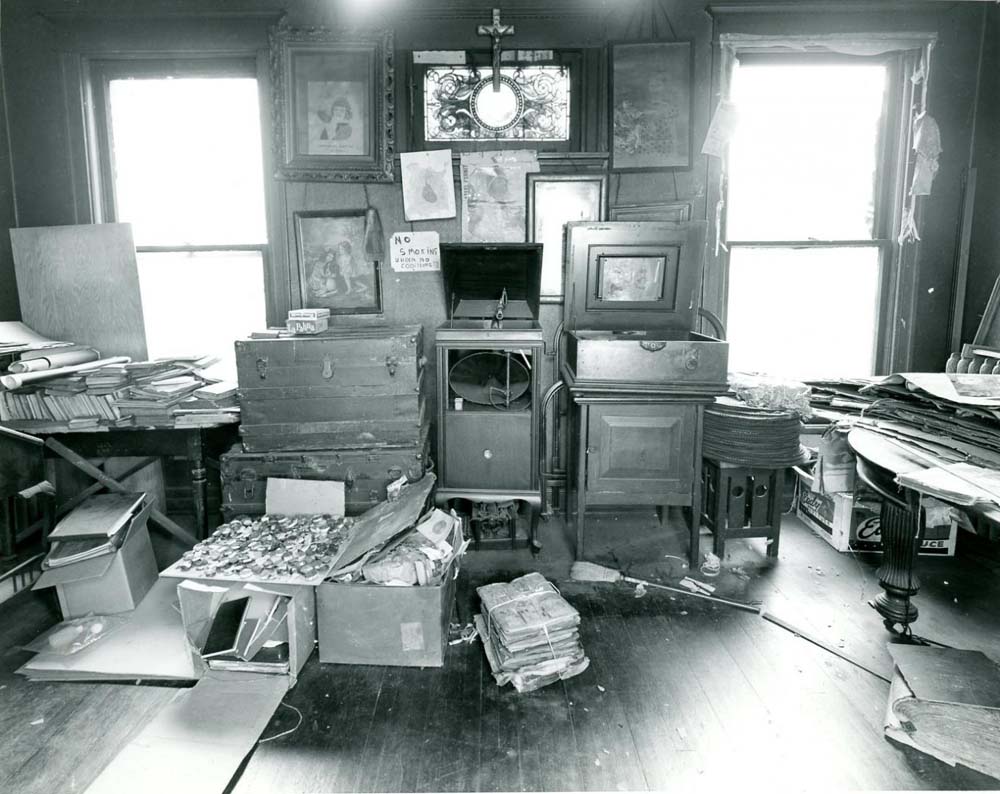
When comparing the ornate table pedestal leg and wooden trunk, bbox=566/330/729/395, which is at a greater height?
wooden trunk, bbox=566/330/729/395

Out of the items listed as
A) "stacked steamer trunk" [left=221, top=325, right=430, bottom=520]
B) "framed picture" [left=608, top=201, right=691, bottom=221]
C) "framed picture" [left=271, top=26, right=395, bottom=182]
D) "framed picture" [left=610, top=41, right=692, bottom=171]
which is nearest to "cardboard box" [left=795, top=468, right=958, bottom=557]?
"framed picture" [left=608, top=201, right=691, bottom=221]

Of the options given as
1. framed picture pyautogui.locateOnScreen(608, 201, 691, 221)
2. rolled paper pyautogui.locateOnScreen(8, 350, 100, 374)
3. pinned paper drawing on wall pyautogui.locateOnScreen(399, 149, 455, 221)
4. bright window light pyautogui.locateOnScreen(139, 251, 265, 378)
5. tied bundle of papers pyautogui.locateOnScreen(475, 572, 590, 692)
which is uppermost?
pinned paper drawing on wall pyautogui.locateOnScreen(399, 149, 455, 221)

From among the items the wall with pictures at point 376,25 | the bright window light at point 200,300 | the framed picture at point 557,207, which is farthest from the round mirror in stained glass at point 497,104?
the bright window light at point 200,300

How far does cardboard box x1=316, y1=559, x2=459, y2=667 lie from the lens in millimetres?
2461

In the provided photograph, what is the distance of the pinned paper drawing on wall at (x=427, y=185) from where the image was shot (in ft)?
12.2

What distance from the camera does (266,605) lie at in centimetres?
252

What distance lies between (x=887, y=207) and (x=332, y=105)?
126 inches

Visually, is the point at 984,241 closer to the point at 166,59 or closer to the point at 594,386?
the point at 594,386

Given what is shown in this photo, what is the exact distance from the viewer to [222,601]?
2.51m

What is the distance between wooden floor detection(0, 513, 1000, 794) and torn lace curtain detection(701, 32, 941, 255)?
2320mm

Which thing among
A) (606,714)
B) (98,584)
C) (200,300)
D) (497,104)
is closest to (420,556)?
(606,714)

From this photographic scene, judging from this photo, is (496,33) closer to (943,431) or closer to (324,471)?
(324,471)

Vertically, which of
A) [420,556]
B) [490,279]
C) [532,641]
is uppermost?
[490,279]

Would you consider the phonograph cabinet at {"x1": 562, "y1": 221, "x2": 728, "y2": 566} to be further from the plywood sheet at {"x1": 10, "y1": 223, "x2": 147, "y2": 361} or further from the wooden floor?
the plywood sheet at {"x1": 10, "y1": 223, "x2": 147, "y2": 361}
